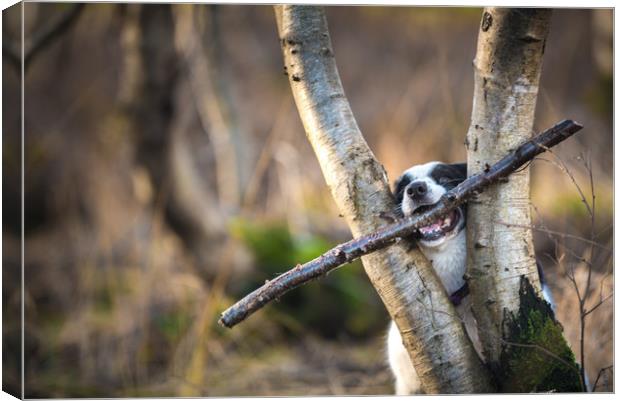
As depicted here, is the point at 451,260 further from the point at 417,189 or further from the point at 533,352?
the point at 533,352

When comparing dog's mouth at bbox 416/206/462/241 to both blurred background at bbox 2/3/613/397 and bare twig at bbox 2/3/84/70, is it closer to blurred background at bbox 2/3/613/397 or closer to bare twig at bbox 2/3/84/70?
blurred background at bbox 2/3/613/397

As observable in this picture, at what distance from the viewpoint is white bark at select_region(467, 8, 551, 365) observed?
1875 millimetres

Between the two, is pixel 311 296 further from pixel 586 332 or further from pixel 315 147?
pixel 315 147

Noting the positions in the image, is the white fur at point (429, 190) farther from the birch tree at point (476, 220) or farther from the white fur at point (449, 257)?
the birch tree at point (476, 220)

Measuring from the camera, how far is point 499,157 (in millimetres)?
1914

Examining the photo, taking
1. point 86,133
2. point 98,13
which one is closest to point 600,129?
point 98,13

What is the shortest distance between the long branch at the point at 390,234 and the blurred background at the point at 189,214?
0.85m

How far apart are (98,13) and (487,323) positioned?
358 centimetres

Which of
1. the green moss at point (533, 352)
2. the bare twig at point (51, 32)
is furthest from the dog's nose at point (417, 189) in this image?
the bare twig at point (51, 32)

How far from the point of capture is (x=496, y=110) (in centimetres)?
191

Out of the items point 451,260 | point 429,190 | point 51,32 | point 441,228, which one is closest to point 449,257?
point 451,260

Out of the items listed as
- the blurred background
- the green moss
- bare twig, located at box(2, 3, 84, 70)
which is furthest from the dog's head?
bare twig, located at box(2, 3, 84, 70)

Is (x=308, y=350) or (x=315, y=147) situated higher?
(x=315, y=147)

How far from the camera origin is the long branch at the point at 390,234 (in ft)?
5.85
